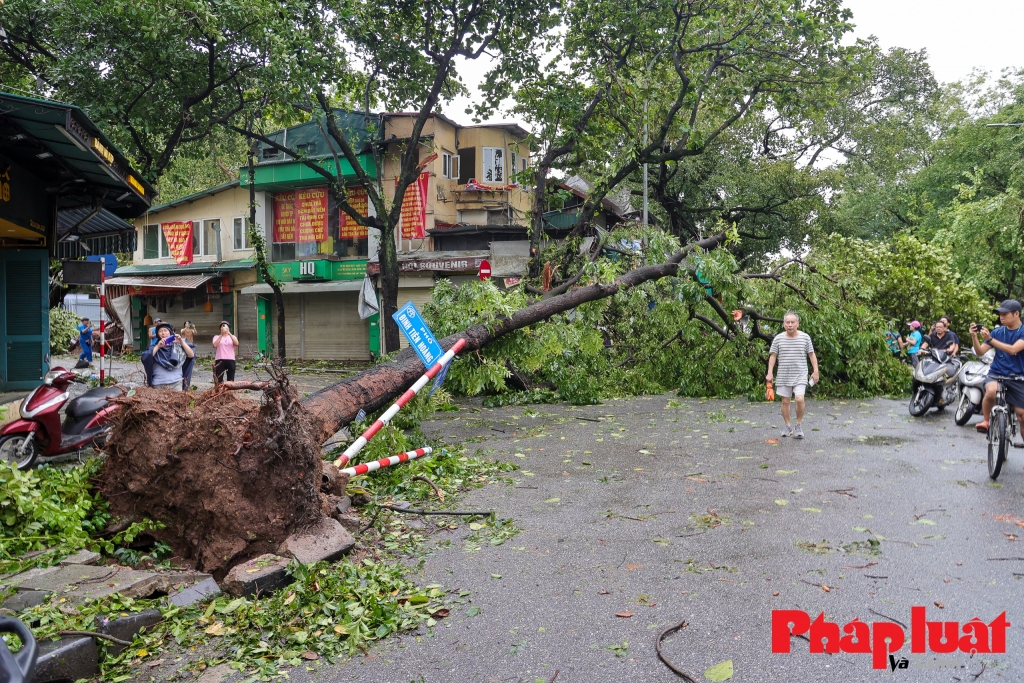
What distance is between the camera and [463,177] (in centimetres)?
2667

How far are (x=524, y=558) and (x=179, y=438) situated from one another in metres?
2.66

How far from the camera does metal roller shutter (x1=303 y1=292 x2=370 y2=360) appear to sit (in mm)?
27469

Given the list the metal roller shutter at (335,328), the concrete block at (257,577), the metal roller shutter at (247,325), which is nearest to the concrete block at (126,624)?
the concrete block at (257,577)

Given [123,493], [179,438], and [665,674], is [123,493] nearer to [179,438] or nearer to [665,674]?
[179,438]

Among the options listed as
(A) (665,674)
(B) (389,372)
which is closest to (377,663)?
(A) (665,674)

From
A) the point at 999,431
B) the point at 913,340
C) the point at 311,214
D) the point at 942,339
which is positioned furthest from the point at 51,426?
the point at 311,214

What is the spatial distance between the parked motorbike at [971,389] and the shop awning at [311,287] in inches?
763

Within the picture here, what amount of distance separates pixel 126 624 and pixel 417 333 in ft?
13.3

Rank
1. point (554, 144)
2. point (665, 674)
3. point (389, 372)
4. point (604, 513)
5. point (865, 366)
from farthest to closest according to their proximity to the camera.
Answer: point (554, 144) < point (865, 366) < point (389, 372) < point (604, 513) < point (665, 674)

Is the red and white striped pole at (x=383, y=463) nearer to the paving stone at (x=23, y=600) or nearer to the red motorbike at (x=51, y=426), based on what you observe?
the paving stone at (x=23, y=600)

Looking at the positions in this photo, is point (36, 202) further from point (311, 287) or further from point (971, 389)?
point (311, 287)

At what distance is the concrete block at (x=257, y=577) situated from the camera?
4.65 meters

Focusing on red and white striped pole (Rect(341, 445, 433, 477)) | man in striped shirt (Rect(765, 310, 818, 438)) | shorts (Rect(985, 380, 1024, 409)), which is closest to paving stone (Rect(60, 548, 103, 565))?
red and white striped pole (Rect(341, 445, 433, 477))

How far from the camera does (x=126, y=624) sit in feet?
13.7
